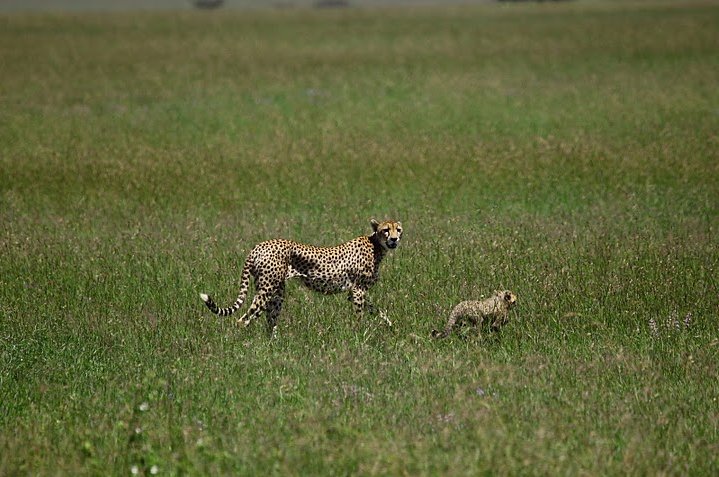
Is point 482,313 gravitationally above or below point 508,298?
below

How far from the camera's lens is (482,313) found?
421 inches

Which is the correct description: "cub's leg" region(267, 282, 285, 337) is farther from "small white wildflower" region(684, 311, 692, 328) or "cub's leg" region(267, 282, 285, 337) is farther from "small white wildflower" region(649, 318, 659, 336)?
"small white wildflower" region(684, 311, 692, 328)

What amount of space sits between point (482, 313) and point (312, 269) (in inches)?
71.3

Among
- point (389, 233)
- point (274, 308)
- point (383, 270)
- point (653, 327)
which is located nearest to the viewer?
point (653, 327)

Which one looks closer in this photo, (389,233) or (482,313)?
(482,313)

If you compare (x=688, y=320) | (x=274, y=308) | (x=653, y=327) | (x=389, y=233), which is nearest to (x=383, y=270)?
(x=389, y=233)

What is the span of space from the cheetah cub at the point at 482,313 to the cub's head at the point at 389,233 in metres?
1.04

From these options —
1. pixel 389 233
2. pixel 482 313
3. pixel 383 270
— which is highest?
pixel 389 233

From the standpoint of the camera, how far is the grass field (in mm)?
8031

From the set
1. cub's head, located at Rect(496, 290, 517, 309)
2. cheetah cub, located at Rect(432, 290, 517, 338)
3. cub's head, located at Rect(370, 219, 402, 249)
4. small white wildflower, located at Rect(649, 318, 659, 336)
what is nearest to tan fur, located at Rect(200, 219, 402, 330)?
cub's head, located at Rect(370, 219, 402, 249)

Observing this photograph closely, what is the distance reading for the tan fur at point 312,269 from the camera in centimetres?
1099

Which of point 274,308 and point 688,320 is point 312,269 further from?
point 688,320

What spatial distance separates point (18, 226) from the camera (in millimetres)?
16328

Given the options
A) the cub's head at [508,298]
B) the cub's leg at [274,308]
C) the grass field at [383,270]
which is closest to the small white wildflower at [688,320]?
the grass field at [383,270]
